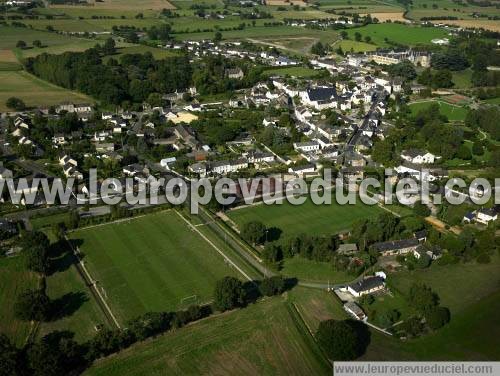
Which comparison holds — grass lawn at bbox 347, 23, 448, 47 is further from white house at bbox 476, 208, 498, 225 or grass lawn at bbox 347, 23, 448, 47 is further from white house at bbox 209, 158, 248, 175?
white house at bbox 476, 208, 498, 225

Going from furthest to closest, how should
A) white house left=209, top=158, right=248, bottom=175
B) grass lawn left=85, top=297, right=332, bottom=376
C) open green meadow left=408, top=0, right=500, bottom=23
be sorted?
open green meadow left=408, top=0, right=500, bottom=23 < white house left=209, top=158, right=248, bottom=175 < grass lawn left=85, top=297, right=332, bottom=376

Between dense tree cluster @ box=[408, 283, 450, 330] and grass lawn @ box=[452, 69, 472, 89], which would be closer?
dense tree cluster @ box=[408, 283, 450, 330]

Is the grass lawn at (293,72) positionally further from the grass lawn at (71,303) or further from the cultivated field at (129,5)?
the cultivated field at (129,5)

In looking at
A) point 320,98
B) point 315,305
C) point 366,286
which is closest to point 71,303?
point 315,305

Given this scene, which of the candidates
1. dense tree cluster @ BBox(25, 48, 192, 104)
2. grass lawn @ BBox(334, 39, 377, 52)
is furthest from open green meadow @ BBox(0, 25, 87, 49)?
grass lawn @ BBox(334, 39, 377, 52)

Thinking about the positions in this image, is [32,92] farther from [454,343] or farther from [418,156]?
[454,343]

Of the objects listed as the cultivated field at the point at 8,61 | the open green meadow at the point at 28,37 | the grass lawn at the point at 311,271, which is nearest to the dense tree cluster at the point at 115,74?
the cultivated field at the point at 8,61

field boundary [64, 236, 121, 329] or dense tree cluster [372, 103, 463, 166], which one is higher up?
dense tree cluster [372, 103, 463, 166]
